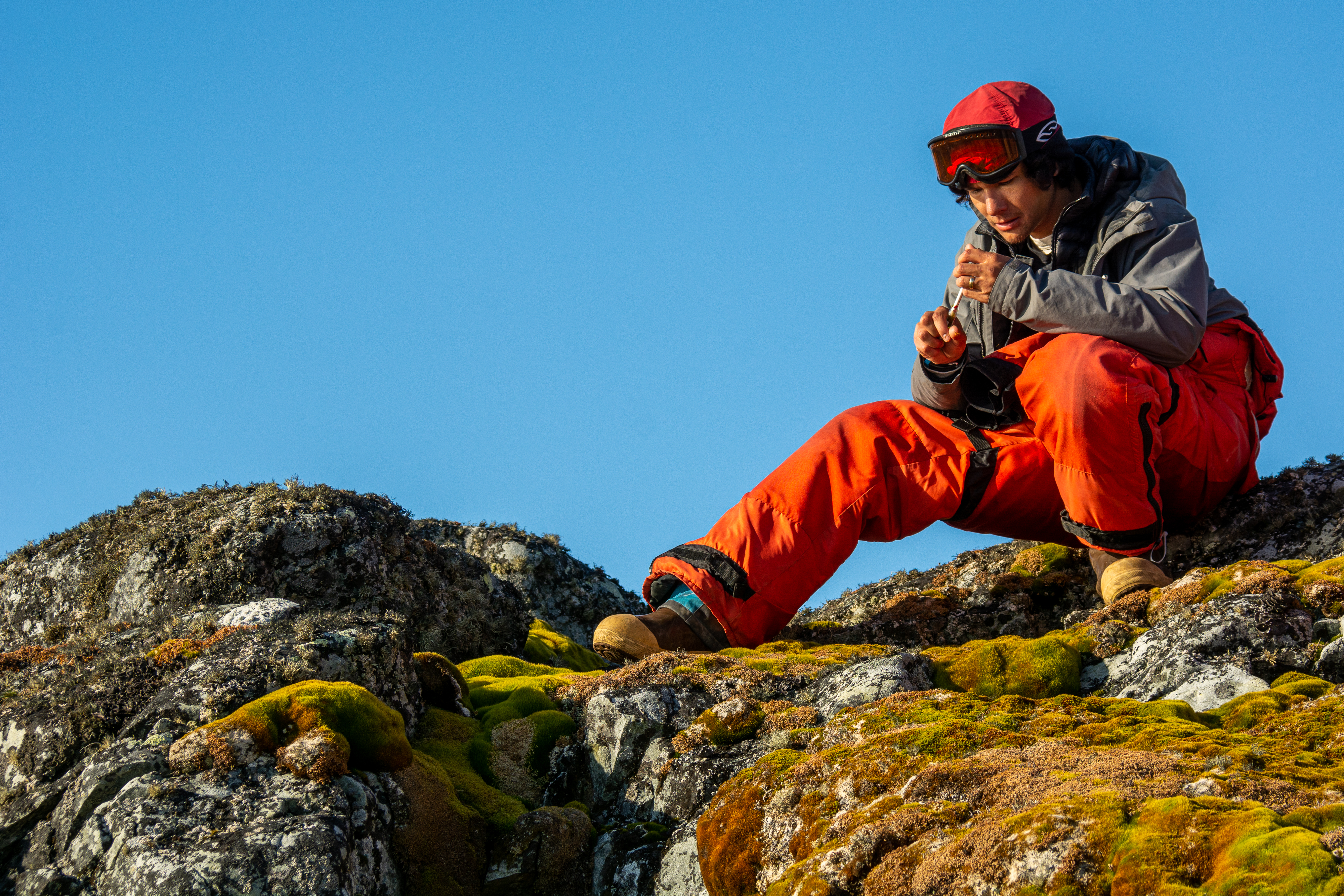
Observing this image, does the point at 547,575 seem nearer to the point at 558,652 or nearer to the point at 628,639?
the point at 558,652

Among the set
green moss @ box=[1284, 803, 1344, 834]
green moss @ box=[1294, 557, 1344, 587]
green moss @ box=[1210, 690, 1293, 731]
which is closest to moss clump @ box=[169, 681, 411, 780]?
green moss @ box=[1284, 803, 1344, 834]

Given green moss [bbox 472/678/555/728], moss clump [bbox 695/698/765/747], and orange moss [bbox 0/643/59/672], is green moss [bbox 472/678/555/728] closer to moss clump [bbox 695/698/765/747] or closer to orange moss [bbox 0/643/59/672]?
moss clump [bbox 695/698/765/747]

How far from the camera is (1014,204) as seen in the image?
7.45 metres

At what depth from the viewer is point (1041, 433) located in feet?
21.9

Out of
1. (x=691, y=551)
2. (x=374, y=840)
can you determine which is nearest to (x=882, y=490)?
(x=691, y=551)

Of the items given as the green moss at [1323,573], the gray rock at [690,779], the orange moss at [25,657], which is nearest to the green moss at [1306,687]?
the green moss at [1323,573]

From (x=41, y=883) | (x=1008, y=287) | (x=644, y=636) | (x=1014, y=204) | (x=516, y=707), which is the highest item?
(x=1014, y=204)

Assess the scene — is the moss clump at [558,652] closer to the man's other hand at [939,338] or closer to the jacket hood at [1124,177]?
the man's other hand at [939,338]

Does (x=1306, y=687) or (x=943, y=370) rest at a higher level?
(x=943, y=370)

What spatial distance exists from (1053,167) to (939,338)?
154cm

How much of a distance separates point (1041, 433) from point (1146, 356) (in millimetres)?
837

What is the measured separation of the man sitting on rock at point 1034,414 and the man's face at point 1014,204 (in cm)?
1

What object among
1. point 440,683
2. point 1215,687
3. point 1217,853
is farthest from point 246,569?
point 1217,853

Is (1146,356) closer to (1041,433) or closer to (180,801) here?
(1041,433)
